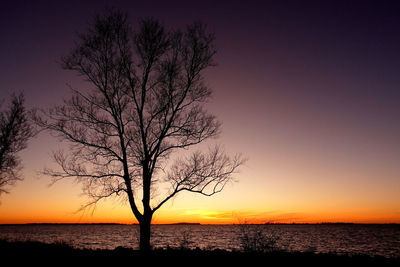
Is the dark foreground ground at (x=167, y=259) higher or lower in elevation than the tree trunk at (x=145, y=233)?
lower

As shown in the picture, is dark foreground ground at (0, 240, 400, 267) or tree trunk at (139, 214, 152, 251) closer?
dark foreground ground at (0, 240, 400, 267)

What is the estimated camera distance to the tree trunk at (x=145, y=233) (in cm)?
1153

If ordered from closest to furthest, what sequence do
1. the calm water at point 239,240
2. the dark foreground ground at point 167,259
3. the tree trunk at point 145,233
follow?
the dark foreground ground at point 167,259 < the tree trunk at point 145,233 < the calm water at point 239,240

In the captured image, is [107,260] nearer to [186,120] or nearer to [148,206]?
[148,206]

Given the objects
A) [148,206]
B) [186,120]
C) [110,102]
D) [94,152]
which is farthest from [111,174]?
[186,120]

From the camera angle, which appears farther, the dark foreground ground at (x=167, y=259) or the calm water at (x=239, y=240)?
the calm water at (x=239, y=240)

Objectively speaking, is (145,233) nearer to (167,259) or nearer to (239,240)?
(167,259)

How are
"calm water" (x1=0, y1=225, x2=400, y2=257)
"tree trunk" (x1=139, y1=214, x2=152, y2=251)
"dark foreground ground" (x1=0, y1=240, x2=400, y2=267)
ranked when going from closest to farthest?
"dark foreground ground" (x1=0, y1=240, x2=400, y2=267) → "tree trunk" (x1=139, y1=214, x2=152, y2=251) → "calm water" (x1=0, y1=225, x2=400, y2=257)

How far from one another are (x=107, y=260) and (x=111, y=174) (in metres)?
3.58

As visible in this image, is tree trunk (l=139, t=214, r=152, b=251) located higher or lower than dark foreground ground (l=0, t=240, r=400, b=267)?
higher

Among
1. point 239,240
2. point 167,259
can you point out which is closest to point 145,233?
point 167,259

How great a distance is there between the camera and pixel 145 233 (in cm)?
1170

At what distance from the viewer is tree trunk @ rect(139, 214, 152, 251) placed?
37.8 feet

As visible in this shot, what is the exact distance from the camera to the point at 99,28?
12672mm
